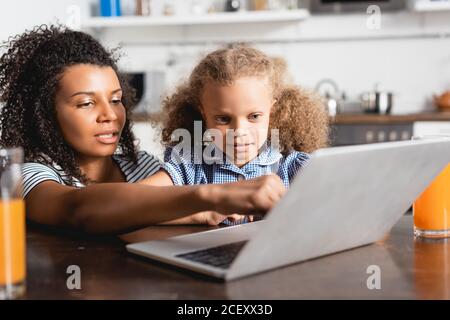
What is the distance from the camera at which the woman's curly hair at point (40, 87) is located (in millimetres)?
1398

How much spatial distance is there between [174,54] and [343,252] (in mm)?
3484

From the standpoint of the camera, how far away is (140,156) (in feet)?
5.22

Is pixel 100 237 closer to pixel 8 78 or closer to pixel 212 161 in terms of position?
pixel 212 161

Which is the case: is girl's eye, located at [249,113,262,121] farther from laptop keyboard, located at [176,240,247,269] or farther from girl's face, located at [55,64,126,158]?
laptop keyboard, located at [176,240,247,269]

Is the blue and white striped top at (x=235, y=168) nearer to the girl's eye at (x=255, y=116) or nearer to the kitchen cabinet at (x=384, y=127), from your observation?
the girl's eye at (x=255, y=116)

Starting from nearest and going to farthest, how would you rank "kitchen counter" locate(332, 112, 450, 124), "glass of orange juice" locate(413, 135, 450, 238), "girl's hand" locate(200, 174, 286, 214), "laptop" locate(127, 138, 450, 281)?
"laptop" locate(127, 138, 450, 281), "girl's hand" locate(200, 174, 286, 214), "glass of orange juice" locate(413, 135, 450, 238), "kitchen counter" locate(332, 112, 450, 124)

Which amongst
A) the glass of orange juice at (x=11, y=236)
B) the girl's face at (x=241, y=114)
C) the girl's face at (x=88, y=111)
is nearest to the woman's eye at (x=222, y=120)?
the girl's face at (x=241, y=114)

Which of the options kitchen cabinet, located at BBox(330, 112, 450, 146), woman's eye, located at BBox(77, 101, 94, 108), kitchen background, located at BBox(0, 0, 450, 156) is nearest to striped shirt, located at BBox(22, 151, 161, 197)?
woman's eye, located at BBox(77, 101, 94, 108)

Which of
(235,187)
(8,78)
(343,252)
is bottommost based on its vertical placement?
(343,252)

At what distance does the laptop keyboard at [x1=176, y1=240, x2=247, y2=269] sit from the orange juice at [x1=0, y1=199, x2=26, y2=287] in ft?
0.74

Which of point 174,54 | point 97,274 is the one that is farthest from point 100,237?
point 174,54

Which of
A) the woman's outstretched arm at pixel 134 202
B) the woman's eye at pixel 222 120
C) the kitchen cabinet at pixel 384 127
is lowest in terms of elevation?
the kitchen cabinet at pixel 384 127

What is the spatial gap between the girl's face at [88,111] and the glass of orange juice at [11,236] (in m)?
0.57

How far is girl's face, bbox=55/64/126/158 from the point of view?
136cm
